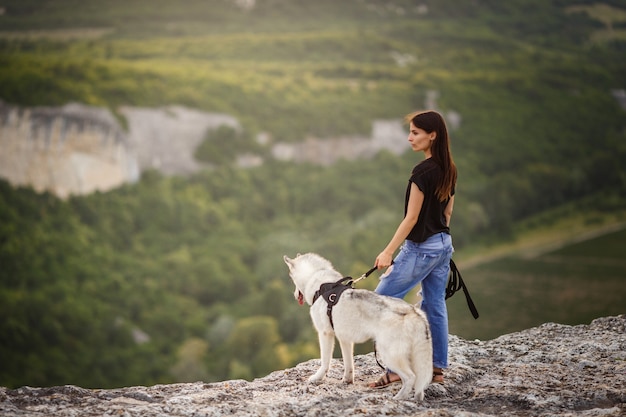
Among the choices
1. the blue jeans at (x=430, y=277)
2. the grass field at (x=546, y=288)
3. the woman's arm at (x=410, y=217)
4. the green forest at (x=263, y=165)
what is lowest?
the blue jeans at (x=430, y=277)

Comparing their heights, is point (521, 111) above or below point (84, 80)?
below

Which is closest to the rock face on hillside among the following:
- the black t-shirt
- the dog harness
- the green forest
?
the dog harness

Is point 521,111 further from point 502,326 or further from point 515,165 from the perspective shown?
point 502,326

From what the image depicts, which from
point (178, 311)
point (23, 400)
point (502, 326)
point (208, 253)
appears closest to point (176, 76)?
point (208, 253)

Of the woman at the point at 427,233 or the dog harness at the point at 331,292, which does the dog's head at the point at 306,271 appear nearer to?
the dog harness at the point at 331,292

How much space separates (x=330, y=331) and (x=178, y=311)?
68.6 meters

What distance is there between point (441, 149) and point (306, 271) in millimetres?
1610

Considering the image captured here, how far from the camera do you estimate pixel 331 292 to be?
608 centimetres

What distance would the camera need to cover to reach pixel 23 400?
Result: 5.93 m

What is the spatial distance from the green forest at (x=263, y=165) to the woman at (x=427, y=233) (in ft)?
164

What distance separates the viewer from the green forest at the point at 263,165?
226 feet

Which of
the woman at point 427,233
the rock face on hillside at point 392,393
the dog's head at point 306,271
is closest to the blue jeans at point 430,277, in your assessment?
the woman at point 427,233

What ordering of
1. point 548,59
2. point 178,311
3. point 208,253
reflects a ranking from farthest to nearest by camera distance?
point 548,59 → point 208,253 → point 178,311

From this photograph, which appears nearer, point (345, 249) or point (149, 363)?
point (149, 363)
